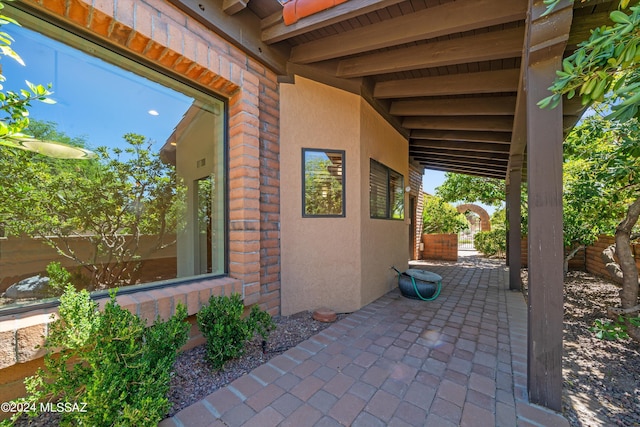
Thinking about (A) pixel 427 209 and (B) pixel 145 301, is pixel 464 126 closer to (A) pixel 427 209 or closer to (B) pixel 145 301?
(B) pixel 145 301

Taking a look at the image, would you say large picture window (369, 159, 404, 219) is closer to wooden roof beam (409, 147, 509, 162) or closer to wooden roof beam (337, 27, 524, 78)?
wooden roof beam (337, 27, 524, 78)

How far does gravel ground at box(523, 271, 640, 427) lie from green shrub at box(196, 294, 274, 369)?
229cm

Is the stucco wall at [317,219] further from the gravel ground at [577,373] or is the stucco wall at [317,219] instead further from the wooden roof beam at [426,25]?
the wooden roof beam at [426,25]

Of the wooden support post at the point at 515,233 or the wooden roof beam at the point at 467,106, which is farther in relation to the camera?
the wooden support post at the point at 515,233

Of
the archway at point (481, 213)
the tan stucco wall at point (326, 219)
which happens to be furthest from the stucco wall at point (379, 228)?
the archway at point (481, 213)

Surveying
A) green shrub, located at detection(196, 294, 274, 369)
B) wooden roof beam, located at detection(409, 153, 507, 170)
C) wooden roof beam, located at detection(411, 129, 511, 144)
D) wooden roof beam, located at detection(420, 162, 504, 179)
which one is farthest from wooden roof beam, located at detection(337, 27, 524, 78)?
wooden roof beam, located at detection(420, 162, 504, 179)

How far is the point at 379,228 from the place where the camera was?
13.8ft

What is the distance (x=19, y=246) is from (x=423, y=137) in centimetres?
628

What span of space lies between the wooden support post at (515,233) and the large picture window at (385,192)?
2.03 metres

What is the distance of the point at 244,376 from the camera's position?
6.61ft

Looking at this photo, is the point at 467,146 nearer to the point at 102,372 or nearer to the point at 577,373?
the point at 577,373

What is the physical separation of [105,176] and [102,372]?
3076mm

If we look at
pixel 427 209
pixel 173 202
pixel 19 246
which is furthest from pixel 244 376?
pixel 427 209

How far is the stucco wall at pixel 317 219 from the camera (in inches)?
127
